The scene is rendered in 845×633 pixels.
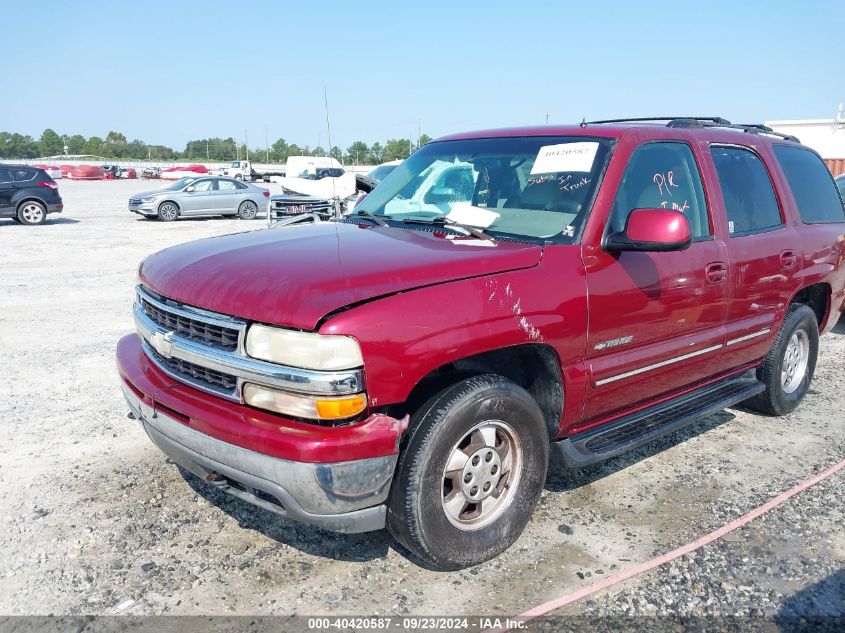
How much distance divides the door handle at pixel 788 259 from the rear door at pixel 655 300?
789 millimetres

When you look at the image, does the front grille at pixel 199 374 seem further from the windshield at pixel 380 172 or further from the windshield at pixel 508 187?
the windshield at pixel 380 172

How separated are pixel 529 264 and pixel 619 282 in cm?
56

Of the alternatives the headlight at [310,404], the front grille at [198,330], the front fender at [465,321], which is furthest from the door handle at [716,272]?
the front grille at [198,330]

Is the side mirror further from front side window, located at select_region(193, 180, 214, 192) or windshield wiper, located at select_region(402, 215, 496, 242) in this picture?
front side window, located at select_region(193, 180, 214, 192)

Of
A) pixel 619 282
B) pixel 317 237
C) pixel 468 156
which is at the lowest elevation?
pixel 619 282

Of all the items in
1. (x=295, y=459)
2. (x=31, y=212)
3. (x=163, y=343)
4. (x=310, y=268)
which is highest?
(x=310, y=268)

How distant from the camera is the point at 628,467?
4.09 m

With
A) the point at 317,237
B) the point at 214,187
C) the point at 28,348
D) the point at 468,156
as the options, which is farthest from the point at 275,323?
the point at 214,187

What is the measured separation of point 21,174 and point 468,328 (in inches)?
764

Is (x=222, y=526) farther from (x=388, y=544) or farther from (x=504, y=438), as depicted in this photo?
(x=504, y=438)

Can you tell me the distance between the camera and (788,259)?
174 inches

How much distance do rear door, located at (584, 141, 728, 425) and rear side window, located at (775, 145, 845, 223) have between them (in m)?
1.32

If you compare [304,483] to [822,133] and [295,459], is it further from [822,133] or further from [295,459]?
[822,133]

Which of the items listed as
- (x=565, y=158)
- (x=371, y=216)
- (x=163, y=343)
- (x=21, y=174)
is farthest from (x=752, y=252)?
(x=21, y=174)
